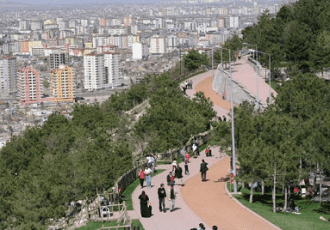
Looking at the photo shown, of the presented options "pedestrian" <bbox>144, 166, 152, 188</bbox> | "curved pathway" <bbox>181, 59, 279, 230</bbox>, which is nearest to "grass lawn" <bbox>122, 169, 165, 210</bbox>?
"pedestrian" <bbox>144, 166, 152, 188</bbox>

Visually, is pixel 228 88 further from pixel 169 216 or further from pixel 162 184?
pixel 169 216

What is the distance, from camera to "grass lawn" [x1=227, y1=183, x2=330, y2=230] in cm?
1995

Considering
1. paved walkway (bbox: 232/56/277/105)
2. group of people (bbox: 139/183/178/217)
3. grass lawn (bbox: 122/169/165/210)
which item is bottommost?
grass lawn (bbox: 122/169/165/210)

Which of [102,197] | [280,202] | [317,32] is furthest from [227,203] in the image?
[317,32]

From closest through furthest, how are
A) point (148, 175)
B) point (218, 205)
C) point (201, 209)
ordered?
1. point (201, 209)
2. point (218, 205)
3. point (148, 175)

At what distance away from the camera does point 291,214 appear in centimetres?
2186

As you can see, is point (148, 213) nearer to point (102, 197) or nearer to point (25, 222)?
point (102, 197)

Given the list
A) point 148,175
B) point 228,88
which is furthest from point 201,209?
point 228,88

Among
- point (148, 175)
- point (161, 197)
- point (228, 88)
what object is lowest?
point (228, 88)

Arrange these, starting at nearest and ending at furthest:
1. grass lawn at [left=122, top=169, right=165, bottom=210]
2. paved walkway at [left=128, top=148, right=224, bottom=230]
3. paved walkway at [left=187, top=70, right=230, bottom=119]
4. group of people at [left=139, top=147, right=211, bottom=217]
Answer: paved walkway at [left=128, top=148, right=224, bottom=230], group of people at [left=139, top=147, right=211, bottom=217], grass lawn at [left=122, top=169, right=165, bottom=210], paved walkway at [left=187, top=70, right=230, bottom=119]

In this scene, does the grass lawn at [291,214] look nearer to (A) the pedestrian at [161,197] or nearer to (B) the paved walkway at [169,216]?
(B) the paved walkway at [169,216]

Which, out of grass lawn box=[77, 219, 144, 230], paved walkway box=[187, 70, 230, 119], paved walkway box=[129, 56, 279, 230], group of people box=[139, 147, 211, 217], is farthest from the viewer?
paved walkway box=[187, 70, 230, 119]

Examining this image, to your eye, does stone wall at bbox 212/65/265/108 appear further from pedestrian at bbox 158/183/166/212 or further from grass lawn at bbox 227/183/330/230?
pedestrian at bbox 158/183/166/212

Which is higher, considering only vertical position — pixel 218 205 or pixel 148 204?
pixel 148 204
